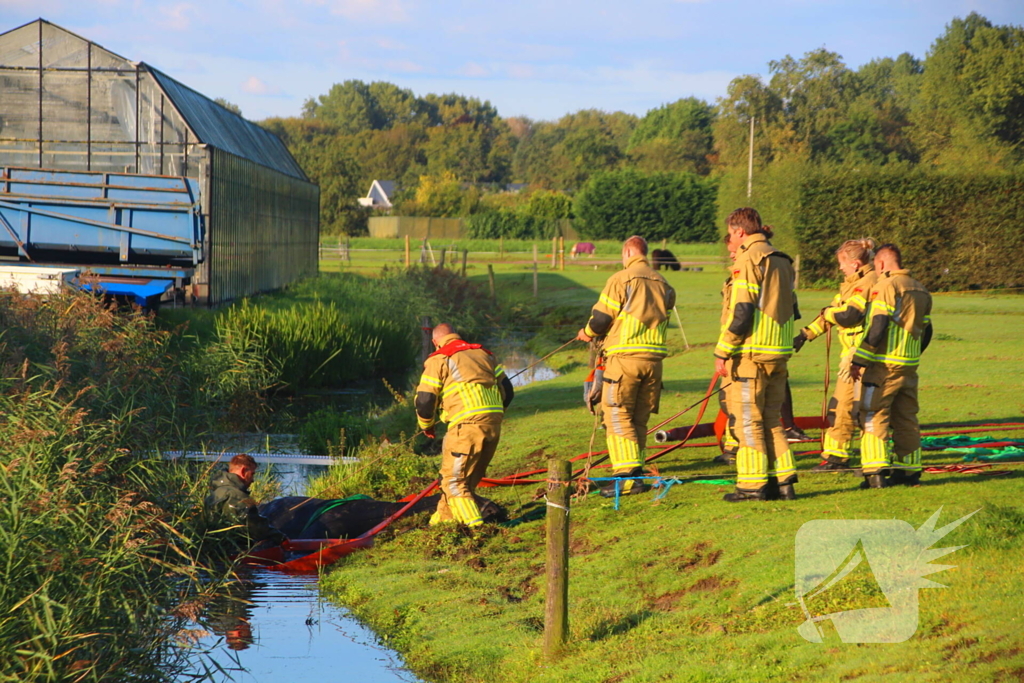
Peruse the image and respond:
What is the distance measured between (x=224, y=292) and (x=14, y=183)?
514 cm

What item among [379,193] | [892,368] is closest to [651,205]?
[379,193]

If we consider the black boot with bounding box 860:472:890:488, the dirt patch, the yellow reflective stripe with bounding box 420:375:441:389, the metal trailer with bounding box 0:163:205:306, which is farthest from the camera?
the metal trailer with bounding box 0:163:205:306

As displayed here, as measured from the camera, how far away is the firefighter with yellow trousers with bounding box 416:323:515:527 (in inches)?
333

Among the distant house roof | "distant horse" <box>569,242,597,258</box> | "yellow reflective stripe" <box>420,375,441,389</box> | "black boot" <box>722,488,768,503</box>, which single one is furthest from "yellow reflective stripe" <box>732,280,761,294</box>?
the distant house roof

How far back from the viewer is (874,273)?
8.99 meters

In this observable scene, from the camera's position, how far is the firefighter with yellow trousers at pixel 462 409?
27.8ft

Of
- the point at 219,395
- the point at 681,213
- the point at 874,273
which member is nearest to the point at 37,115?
the point at 219,395

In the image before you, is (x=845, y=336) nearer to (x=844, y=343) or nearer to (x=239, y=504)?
(x=844, y=343)

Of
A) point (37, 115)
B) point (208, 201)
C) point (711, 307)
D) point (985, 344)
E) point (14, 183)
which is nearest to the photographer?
point (985, 344)

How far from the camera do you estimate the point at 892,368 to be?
8266 mm

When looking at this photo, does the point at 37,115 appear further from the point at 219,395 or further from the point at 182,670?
the point at 182,670

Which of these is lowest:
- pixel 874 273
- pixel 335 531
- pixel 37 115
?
pixel 335 531

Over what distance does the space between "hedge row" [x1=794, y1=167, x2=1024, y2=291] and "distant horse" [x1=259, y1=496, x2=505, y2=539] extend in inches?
1137

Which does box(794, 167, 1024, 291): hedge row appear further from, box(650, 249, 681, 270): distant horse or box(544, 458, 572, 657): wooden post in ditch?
box(544, 458, 572, 657): wooden post in ditch
